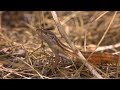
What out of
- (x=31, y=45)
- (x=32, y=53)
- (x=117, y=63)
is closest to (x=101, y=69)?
(x=117, y=63)

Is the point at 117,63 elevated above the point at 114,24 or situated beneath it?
situated beneath

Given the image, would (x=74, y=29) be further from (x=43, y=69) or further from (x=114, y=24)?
(x=43, y=69)

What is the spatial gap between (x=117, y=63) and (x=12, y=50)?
1.44 feet

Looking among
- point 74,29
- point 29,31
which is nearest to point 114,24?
point 74,29

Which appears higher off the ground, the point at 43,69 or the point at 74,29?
the point at 74,29

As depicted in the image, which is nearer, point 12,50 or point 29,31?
point 12,50

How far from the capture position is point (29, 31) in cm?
252

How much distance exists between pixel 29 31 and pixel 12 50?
3.14ft

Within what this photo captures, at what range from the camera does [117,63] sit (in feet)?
4.74

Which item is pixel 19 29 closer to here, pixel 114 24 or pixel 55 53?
pixel 114 24
